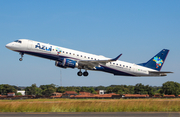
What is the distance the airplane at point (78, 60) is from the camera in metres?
40.8

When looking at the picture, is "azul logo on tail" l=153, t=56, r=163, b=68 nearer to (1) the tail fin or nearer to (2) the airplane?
(1) the tail fin

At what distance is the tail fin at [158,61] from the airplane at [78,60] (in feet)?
2.51

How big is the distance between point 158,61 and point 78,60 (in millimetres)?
17771

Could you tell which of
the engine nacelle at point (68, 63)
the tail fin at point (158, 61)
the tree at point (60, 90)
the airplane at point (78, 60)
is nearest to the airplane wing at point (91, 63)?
the airplane at point (78, 60)

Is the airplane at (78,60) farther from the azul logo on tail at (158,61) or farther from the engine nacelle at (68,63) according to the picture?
the azul logo on tail at (158,61)

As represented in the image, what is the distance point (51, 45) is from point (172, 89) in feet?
159

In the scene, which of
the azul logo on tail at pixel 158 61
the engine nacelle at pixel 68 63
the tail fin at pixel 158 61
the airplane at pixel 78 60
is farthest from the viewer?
the azul logo on tail at pixel 158 61

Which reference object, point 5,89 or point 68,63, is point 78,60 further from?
point 5,89

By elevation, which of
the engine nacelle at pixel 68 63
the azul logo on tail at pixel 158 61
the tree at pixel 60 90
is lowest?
the tree at pixel 60 90

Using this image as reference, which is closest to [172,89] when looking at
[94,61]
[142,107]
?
[94,61]

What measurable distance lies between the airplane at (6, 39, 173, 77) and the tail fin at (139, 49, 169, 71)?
0.77 metres

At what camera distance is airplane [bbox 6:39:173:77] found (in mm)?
40844

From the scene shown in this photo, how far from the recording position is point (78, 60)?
4284 centimetres

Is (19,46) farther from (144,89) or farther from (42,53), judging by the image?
(144,89)
